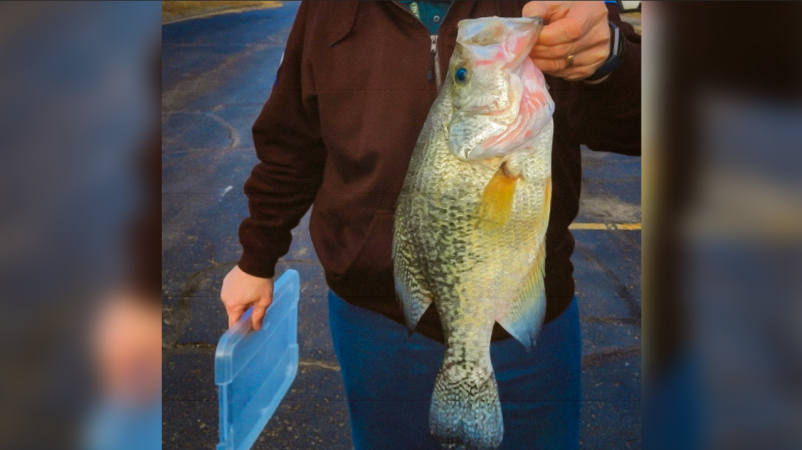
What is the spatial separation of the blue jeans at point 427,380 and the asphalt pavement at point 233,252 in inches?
2.1

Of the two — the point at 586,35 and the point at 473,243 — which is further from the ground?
the point at 586,35

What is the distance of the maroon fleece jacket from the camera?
1649 millimetres

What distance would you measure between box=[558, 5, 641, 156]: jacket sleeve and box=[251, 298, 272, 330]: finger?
0.94 meters

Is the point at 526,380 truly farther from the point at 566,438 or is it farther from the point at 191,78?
the point at 191,78

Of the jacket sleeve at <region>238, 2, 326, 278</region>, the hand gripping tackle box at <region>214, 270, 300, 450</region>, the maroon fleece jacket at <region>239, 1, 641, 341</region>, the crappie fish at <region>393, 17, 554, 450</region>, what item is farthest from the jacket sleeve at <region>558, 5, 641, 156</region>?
the hand gripping tackle box at <region>214, 270, 300, 450</region>

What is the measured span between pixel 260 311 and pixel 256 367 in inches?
6.4

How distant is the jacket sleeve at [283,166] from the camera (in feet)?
5.75

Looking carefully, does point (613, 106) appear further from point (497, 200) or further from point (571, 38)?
point (497, 200)

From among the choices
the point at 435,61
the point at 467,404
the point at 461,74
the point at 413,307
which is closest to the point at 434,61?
the point at 435,61

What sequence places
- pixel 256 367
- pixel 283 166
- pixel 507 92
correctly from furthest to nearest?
pixel 256 367
pixel 283 166
pixel 507 92

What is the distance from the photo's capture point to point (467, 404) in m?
1.62

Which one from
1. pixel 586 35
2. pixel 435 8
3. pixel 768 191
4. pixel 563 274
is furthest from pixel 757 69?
pixel 435 8

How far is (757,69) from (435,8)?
0.87 metres

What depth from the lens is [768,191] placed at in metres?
1.78
